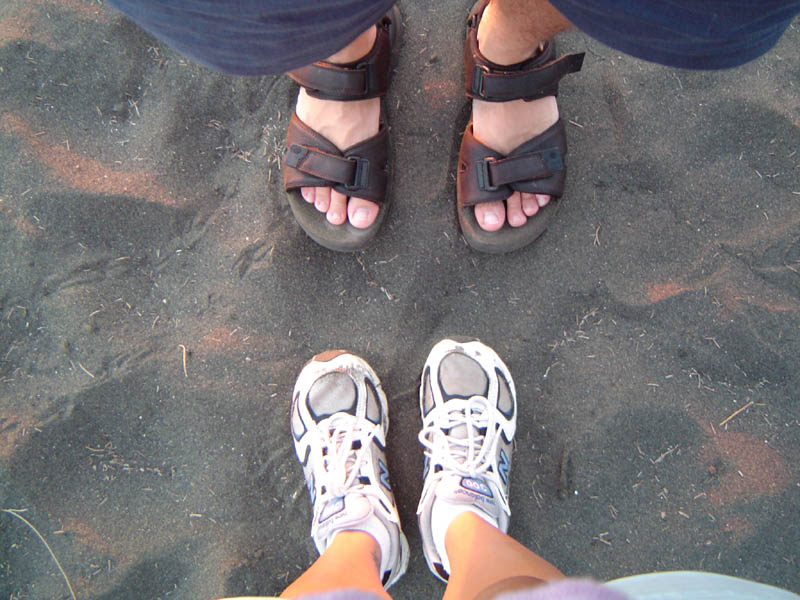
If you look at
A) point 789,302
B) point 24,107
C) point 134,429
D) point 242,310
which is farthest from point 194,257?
point 789,302

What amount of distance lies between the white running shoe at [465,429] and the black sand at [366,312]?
53mm

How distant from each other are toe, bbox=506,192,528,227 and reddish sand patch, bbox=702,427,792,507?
0.67 meters

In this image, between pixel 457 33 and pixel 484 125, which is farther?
pixel 457 33

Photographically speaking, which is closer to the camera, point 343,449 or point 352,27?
point 352,27

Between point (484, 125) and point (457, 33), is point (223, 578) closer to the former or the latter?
point (484, 125)

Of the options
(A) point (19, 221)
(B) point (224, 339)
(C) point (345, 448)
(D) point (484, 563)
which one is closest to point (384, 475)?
(C) point (345, 448)

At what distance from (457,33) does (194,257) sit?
889 mm

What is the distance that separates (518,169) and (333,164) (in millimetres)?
427

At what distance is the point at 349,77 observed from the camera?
40.6 inches

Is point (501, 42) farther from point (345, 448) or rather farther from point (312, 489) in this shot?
point (312, 489)

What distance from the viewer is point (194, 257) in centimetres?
120

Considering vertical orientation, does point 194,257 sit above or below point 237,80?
below

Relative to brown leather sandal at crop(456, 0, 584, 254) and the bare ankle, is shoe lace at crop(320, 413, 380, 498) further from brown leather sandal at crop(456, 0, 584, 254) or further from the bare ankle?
the bare ankle

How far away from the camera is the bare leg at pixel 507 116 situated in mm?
967
